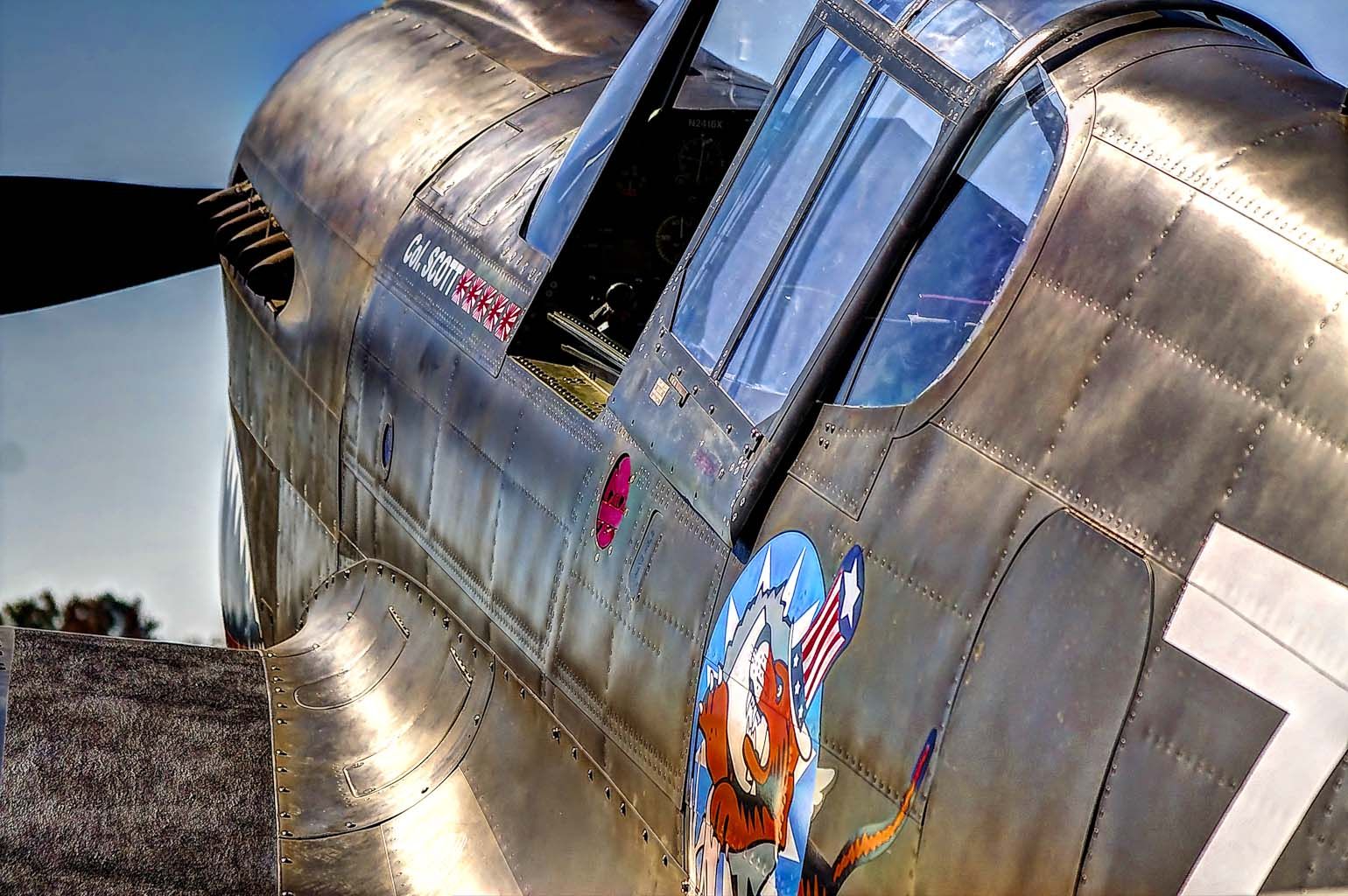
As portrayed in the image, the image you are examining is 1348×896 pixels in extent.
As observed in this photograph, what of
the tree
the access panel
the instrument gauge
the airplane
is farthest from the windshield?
the tree

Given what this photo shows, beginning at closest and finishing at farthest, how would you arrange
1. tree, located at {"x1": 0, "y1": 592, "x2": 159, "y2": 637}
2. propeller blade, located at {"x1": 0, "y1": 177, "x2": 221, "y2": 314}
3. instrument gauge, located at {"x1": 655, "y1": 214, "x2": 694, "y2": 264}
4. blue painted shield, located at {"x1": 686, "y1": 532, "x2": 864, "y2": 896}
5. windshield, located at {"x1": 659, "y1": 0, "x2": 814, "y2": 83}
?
1. blue painted shield, located at {"x1": 686, "y1": 532, "x2": 864, "y2": 896}
2. windshield, located at {"x1": 659, "y1": 0, "x2": 814, "y2": 83}
3. instrument gauge, located at {"x1": 655, "y1": 214, "x2": 694, "y2": 264}
4. propeller blade, located at {"x1": 0, "y1": 177, "x2": 221, "y2": 314}
5. tree, located at {"x1": 0, "y1": 592, "x2": 159, "y2": 637}

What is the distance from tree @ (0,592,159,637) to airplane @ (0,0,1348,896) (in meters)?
19.5

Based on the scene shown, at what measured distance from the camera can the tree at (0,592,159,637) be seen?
81.7ft

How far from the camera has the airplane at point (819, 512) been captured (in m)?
Answer: 2.84

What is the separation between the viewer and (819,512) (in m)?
3.77

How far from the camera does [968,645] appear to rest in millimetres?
3225

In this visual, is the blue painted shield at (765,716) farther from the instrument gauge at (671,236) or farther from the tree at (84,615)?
the tree at (84,615)

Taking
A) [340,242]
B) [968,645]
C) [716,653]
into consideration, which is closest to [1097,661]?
[968,645]

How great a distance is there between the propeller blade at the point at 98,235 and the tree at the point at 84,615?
1648 cm

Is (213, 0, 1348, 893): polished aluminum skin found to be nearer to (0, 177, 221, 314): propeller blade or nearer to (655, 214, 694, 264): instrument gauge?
(655, 214, 694, 264): instrument gauge

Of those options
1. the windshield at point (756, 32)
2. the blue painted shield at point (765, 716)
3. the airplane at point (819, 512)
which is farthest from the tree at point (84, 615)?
the blue painted shield at point (765, 716)

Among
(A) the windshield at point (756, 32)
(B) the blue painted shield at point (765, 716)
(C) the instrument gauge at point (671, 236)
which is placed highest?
(A) the windshield at point (756, 32)

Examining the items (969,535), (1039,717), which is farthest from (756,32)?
(1039,717)

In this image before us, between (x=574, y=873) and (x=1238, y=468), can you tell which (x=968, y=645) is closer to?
(x=1238, y=468)
